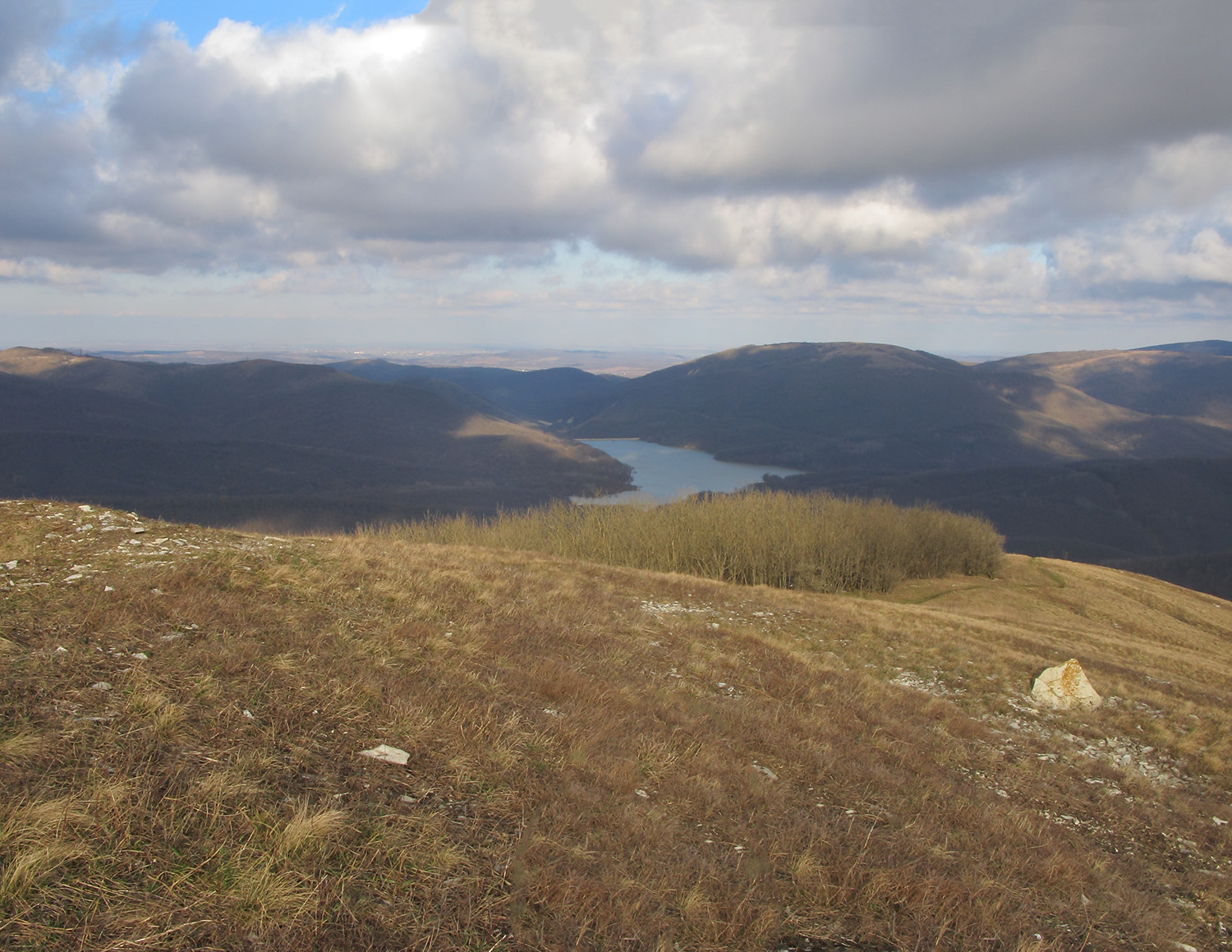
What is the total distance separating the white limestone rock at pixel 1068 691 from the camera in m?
12.5

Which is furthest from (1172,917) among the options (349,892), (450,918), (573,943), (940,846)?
(349,892)

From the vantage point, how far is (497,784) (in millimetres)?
5168

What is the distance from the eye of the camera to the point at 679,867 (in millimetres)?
4535

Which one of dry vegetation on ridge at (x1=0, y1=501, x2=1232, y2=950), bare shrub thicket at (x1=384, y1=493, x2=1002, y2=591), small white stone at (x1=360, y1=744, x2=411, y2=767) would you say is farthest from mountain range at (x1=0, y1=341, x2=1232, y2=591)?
small white stone at (x1=360, y1=744, x2=411, y2=767)

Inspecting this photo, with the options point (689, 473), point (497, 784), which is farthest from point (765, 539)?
point (689, 473)

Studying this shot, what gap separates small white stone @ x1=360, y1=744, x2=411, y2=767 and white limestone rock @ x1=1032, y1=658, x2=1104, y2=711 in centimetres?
1237

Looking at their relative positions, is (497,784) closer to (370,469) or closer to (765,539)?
(765,539)

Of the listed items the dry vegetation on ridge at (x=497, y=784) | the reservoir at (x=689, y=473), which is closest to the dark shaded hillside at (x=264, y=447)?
the reservoir at (x=689, y=473)

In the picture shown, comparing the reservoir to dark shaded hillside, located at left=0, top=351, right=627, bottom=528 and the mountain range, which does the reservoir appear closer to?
the mountain range

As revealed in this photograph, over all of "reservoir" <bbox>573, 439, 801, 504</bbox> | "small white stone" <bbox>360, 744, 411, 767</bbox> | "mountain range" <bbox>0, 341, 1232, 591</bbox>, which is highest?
"small white stone" <bbox>360, 744, 411, 767</bbox>

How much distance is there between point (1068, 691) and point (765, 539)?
70.9ft

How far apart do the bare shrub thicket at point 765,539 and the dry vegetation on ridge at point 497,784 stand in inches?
816

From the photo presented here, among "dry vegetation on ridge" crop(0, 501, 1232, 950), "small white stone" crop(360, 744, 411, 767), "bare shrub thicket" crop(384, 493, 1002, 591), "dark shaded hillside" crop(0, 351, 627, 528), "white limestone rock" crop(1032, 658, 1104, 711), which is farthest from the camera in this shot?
"dark shaded hillside" crop(0, 351, 627, 528)

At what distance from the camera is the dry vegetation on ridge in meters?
3.68
